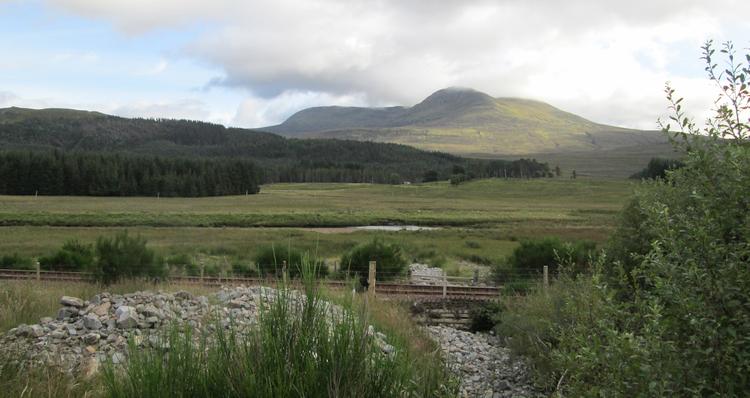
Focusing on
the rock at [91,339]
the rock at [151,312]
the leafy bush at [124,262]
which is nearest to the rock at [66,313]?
the rock at [151,312]

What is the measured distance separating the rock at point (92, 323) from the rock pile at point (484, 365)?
622 centimetres

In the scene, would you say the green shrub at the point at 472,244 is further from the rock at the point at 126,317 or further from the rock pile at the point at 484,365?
the rock at the point at 126,317

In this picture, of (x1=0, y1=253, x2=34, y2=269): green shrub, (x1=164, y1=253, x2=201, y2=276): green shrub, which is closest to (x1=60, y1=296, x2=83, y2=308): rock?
(x1=164, y1=253, x2=201, y2=276): green shrub

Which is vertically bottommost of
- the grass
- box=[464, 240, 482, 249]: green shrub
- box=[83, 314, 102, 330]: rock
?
box=[464, 240, 482, 249]: green shrub

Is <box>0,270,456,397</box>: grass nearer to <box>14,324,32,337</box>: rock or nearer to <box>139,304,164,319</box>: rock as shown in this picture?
<box>14,324,32,337</box>: rock

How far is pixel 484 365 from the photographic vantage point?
13.6 metres

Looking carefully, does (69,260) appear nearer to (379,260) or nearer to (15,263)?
(15,263)

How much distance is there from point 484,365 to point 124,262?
13.8 m

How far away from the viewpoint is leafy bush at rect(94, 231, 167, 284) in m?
20.2

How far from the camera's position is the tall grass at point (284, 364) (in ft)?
13.7

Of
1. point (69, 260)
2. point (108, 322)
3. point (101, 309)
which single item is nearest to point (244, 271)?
point (69, 260)

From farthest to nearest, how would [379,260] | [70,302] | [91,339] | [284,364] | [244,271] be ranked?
[379,260], [244,271], [70,302], [91,339], [284,364]

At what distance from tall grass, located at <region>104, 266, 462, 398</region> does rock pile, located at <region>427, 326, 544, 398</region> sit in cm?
591

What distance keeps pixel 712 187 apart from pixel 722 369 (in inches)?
51.6
